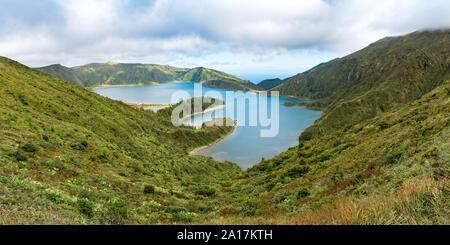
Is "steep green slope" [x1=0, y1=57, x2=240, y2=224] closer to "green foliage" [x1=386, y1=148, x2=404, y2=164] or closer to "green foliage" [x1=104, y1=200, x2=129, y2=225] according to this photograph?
"green foliage" [x1=104, y1=200, x2=129, y2=225]

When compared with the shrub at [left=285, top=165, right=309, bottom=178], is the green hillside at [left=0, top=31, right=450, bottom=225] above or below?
above

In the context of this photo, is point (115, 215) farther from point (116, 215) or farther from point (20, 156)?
point (20, 156)

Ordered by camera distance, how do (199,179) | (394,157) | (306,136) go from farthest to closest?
(306,136)
(199,179)
(394,157)

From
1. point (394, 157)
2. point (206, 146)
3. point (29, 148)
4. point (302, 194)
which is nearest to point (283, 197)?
point (302, 194)

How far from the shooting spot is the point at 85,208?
9641 millimetres

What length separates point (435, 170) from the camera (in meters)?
7.54

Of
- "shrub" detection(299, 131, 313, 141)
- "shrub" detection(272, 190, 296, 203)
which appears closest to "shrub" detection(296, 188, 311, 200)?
"shrub" detection(272, 190, 296, 203)

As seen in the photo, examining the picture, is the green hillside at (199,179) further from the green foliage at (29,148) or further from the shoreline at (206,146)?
the shoreline at (206,146)

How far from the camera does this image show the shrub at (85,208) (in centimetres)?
951

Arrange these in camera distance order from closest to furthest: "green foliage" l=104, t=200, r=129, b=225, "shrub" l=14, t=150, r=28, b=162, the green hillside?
the green hillside < "green foliage" l=104, t=200, r=129, b=225 < "shrub" l=14, t=150, r=28, b=162

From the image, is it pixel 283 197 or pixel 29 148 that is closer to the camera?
pixel 283 197

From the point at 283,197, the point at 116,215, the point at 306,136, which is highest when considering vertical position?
the point at 116,215

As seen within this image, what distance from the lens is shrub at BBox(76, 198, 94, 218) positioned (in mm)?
9507

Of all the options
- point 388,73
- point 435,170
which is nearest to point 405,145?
point 435,170
